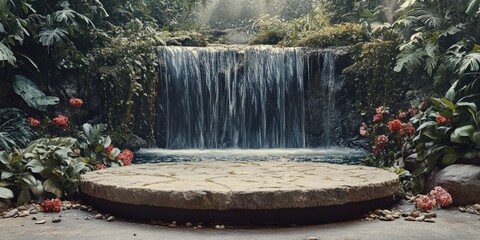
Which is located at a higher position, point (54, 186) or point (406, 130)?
point (406, 130)

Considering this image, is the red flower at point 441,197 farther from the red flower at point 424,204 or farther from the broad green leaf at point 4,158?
the broad green leaf at point 4,158

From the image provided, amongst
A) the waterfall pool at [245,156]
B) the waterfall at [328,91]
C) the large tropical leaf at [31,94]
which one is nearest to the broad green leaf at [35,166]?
the large tropical leaf at [31,94]

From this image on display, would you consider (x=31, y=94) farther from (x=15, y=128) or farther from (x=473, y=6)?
(x=473, y=6)

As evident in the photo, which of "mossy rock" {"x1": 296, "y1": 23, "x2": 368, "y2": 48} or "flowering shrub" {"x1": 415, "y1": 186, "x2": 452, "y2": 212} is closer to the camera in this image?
"flowering shrub" {"x1": 415, "y1": 186, "x2": 452, "y2": 212}

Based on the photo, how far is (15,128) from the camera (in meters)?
6.70

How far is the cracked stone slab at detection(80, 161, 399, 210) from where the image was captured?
3490 millimetres

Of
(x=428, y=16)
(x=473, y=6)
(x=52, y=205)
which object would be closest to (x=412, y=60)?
(x=428, y=16)

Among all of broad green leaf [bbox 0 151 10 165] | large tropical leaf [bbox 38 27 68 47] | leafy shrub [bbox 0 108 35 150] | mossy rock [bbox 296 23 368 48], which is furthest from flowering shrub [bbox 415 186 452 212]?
mossy rock [bbox 296 23 368 48]

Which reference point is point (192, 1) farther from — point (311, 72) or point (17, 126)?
point (17, 126)

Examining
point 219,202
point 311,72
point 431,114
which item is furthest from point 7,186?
point 311,72

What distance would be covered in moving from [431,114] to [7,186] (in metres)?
4.31

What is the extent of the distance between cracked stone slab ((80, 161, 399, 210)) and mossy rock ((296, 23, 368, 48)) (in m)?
6.54

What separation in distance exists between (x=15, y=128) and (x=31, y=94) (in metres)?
0.91

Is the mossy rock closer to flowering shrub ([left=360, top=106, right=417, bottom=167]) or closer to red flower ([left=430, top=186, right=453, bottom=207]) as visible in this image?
flowering shrub ([left=360, top=106, right=417, bottom=167])
